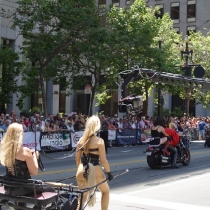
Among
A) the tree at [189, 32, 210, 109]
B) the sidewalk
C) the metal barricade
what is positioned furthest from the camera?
the tree at [189, 32, 210, 109]

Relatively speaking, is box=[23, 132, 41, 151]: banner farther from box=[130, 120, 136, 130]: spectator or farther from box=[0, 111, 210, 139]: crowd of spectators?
box=[130, 120, 136, 130]: spectator

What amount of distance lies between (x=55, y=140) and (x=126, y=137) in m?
6.30

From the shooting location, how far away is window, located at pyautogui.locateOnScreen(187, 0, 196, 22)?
52.4 m

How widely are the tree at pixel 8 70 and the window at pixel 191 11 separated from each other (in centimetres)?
3068

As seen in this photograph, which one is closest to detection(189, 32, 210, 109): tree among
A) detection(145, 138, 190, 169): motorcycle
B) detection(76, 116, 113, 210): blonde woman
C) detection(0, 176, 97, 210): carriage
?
detection(145, 138, 190, 169): motorcycle

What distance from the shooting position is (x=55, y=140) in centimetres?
2188

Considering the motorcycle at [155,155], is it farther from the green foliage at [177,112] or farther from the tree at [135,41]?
the green foliage at [177,112]

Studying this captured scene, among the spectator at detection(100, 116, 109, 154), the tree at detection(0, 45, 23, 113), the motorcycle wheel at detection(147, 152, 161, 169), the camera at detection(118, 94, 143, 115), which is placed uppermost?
the tree at detection(0, 45, 23, 113)

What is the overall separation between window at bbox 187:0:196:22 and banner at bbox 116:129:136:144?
29.1 meters

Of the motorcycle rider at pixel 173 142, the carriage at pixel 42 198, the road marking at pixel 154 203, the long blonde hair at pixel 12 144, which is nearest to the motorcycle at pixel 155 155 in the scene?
the motorcycle rider at pixel 173 142

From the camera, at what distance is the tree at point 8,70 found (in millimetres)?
25411

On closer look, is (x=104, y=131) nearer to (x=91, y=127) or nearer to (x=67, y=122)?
(x=67, y=122)

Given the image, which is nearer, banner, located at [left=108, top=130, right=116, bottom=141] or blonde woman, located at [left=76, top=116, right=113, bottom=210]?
blonde woman, located at [left=76, top=116, right=113, bottom=210]

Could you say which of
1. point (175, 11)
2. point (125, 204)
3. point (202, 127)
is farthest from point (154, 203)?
point (175, 11)
